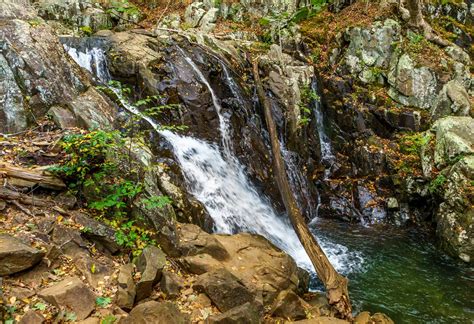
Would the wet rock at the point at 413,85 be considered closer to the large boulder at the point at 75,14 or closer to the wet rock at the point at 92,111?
the wet rock at the point at 92,111

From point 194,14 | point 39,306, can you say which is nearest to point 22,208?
point 39,306

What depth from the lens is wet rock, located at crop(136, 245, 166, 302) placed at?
384cm

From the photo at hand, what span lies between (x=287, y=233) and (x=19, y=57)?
7336 millimetres

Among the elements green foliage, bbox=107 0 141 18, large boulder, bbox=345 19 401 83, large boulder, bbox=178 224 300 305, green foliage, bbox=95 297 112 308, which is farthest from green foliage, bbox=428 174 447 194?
green foliage, bbox=107 0 141 18

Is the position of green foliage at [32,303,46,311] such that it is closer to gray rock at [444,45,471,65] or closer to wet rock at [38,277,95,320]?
wet rock at [38,277,95,320]

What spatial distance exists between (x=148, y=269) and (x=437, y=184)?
9.09 m

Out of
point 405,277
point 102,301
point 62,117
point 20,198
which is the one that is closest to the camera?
point 102,301

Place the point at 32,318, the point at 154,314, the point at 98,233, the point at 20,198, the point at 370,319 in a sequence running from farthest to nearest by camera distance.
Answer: the point at 370,319, the point at 98,233, the point at 20,198, the point at 154,314, the point at 32,318

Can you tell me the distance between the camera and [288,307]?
4.81 metres

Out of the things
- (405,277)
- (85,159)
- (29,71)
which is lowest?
(405,277)

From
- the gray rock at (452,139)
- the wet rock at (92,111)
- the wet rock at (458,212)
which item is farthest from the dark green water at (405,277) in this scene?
the wet rock at (92,111)

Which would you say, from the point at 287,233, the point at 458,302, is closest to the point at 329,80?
the point at 287,233

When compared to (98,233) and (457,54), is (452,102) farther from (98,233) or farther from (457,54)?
(98,233)

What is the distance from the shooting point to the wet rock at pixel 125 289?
3.64 meters
